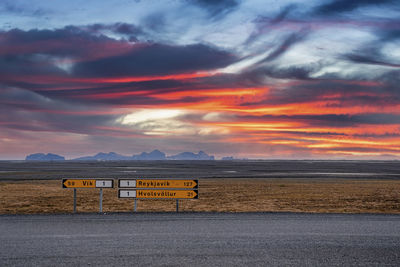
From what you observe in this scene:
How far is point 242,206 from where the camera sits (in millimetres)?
20750

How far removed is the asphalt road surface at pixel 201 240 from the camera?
812cm

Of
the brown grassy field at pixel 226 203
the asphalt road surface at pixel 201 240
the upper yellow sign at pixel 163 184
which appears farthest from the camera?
the brown grassy field at pixel 226 203

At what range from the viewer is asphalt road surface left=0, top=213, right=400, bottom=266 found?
8.12 meters

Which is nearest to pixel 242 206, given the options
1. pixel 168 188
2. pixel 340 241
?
pixel 168 188

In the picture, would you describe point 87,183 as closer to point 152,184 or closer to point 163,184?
point 152,184

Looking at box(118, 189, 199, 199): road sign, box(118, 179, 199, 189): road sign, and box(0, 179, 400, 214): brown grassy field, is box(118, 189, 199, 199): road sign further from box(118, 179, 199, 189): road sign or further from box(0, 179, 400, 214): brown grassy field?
box(0, 179, 400, 214): brown grassy field

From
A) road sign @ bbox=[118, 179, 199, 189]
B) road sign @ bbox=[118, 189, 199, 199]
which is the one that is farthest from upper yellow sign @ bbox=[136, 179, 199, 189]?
road sign @ bbox=[118, 189, 199, 199]

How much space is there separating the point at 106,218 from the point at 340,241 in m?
8.24

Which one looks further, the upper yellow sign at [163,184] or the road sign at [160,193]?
the upper yellow sign at [163,184]

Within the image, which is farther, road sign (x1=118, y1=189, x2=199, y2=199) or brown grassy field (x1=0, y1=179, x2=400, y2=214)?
brown grassy field (x1=0, y1=179, x2=400, y2=214)

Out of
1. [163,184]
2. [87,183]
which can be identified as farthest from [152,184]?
[87,183]

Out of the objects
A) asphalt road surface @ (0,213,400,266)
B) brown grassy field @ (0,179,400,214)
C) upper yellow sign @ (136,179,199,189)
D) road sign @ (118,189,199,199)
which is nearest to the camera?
asphalt road surface @ (0,213,400,266)

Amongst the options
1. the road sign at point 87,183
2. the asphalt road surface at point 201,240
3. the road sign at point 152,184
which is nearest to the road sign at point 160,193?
the road sign at point 152,184

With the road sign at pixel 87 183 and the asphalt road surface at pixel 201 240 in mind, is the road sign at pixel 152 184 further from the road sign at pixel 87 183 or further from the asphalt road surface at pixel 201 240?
the asphalt road surface at pixel 201 240
